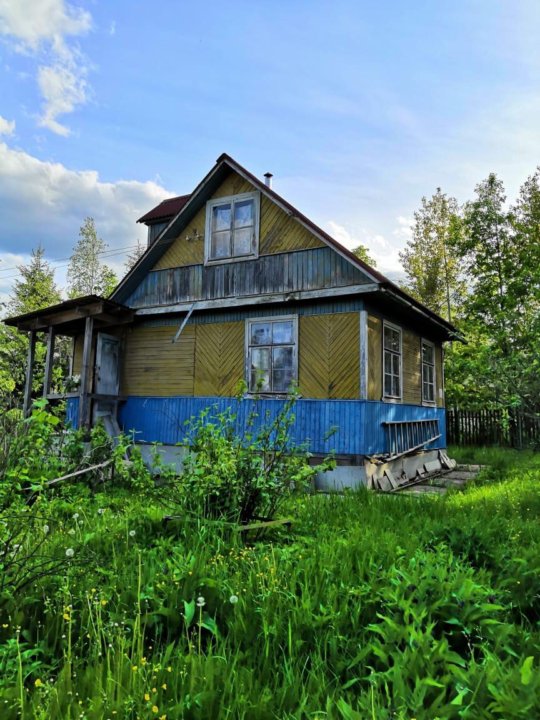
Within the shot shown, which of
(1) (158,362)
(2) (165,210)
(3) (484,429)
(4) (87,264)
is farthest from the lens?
(4) (87,264)

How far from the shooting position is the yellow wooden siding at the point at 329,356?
964cm

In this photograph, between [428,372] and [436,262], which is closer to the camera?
[428,372]

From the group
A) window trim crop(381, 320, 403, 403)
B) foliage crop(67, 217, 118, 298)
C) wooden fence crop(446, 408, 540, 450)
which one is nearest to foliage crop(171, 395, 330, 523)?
window trim crop(381, 320, 403, 403)

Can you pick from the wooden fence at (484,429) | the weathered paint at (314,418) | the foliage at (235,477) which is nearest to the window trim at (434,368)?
the weathered paint at (314,418)

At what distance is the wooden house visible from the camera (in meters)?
9.71

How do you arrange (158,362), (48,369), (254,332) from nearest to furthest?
1. (254,332)
2. (158,362)
3. (48,369)

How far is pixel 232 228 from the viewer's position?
11555mm

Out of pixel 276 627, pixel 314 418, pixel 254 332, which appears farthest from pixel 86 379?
pixel 276 627

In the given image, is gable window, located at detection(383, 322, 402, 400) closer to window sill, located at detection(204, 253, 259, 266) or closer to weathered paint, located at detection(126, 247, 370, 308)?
weathered paint, located at detection(126, 247, 370, 308)

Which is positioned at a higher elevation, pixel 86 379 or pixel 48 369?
pixel 48 369

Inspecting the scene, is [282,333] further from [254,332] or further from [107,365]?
[107,365]

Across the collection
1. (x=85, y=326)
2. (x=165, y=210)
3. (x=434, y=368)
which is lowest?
(x=434, y=368)

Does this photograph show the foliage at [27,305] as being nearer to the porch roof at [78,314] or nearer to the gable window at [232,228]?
the porch roof at [78,314]

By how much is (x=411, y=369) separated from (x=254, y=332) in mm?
4508
